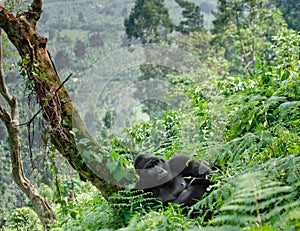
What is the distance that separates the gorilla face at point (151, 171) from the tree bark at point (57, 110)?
0.12 metres

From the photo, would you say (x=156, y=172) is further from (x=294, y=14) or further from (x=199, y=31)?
(x=199, y=31)

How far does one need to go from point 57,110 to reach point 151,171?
678mm

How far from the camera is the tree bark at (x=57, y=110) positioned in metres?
2.72

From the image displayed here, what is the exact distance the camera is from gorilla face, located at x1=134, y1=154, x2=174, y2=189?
260 cm

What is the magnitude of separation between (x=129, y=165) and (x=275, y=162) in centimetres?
137

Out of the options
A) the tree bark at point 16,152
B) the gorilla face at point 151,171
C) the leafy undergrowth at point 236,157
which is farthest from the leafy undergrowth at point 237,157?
the tree bark at point 16,152

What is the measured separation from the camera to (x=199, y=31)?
20297 millimetres

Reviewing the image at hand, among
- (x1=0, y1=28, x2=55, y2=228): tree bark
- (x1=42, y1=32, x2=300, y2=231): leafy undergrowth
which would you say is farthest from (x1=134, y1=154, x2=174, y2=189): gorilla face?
(x1=0, y1=28, x2=55, y2=228): tree bark

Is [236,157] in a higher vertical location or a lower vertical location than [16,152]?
lower

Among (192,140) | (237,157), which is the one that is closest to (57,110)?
(192,140)

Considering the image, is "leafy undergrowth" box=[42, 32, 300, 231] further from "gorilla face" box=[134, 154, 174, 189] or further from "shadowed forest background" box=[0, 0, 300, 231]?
"gorilla face" box=[134, 154, 174, 189]

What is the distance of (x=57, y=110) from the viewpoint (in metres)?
2.81

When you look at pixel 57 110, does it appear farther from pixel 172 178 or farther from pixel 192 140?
pixel 192 140

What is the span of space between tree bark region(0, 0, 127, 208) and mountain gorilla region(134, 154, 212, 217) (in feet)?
0.49
